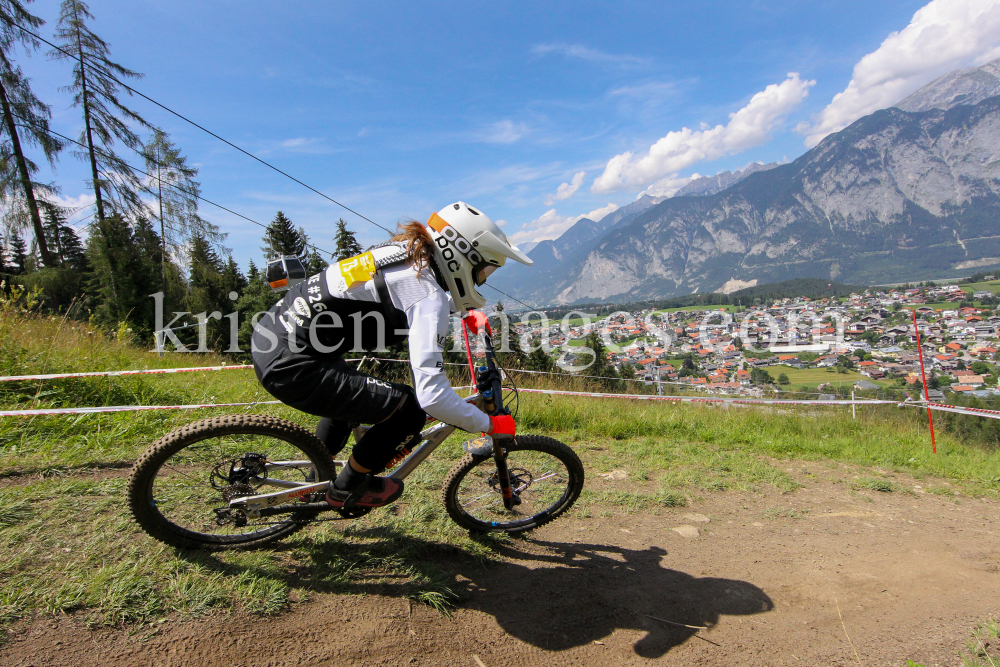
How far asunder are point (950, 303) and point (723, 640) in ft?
132

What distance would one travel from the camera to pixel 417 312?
246 cm

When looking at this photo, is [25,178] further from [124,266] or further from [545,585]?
[545,585]

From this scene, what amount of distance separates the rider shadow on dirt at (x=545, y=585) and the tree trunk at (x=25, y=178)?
19.2 metres

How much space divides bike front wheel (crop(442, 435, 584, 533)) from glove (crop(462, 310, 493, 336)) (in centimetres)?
91

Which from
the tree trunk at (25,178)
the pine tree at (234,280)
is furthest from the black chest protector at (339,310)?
the pine tree at (234,280)

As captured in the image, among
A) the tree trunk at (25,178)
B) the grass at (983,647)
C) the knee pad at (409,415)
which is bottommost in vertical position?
the grass at (983,647)

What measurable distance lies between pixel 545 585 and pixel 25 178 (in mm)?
20789

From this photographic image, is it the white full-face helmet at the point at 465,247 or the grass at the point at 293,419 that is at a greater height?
the white full-face helmet at the point at 465,247

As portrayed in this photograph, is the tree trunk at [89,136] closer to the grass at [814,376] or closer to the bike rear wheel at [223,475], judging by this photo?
the bike rear wheel at [223,475]

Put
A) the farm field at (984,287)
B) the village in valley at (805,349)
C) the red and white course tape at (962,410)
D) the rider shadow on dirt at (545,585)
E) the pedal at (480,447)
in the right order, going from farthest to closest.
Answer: the farm field at (984,287) < the village in valley at (805,349) < the red and white course tape at (962,410) < the pedal at (480,447) < the rider shadow on dirt at (545,585)

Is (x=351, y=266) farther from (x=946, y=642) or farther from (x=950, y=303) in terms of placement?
(x=950, y=303)

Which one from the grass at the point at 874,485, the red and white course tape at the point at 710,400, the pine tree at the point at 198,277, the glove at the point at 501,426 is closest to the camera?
the glove at the point at 501,426

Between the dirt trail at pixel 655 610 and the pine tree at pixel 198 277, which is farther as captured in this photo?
the pine tree at pixel 198 277

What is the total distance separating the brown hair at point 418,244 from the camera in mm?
2588
